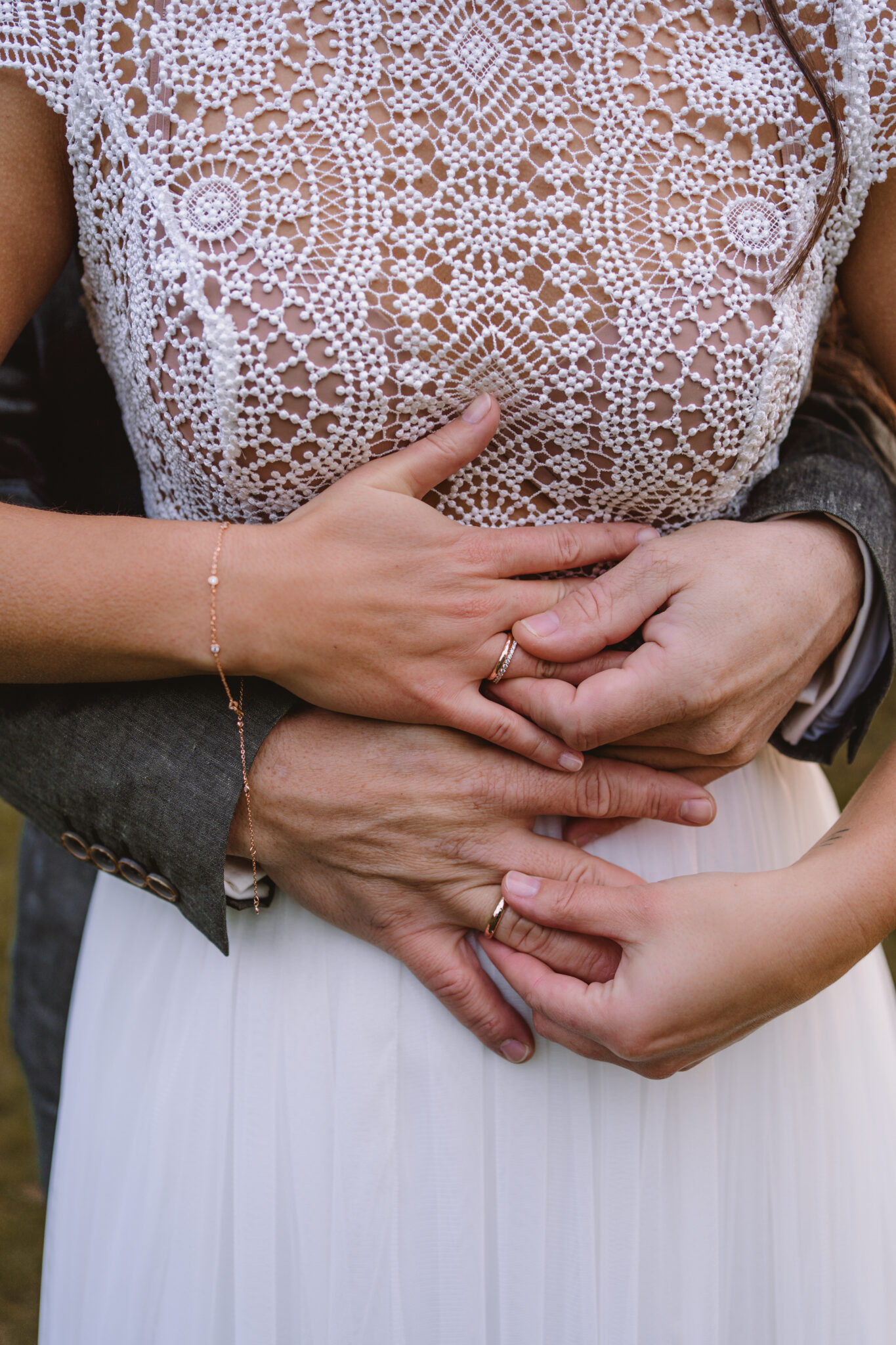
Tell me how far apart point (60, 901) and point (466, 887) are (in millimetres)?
972

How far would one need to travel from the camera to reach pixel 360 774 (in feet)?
3.48

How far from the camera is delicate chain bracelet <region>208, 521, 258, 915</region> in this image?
1011mm

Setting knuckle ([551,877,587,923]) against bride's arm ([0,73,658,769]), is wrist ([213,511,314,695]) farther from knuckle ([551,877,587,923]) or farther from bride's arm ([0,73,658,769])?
knuckle ([551,877,587,923])

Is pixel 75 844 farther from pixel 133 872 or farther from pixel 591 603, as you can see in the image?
pixel 591 603

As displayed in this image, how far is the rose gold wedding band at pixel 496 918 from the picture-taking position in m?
1.06

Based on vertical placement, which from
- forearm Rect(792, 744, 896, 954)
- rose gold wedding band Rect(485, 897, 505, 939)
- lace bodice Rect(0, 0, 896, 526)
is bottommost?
rose gold wedding band Rect(485, 897, 505, 939)

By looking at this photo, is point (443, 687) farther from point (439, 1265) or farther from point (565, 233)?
point (439, 1265)

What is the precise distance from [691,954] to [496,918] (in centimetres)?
21

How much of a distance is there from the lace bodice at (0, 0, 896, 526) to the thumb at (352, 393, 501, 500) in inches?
1.2

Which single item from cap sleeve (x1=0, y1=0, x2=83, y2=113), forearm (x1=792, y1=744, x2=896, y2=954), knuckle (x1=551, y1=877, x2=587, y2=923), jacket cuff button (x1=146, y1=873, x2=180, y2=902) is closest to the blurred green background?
jacket cuff button (x1=146, y1=873, x2=180, y2=902)

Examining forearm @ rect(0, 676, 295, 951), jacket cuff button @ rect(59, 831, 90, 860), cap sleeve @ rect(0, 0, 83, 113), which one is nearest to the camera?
cap sleeve @ rect(0, 0, 83, 113)

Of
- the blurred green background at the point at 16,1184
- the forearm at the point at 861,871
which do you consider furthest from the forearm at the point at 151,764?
the blurred green background at the point at 16,1184

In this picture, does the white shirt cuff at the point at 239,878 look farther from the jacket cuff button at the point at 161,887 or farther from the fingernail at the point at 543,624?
the fingernail at the point at 543,624

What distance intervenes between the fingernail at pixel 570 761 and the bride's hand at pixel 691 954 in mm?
124
